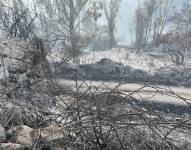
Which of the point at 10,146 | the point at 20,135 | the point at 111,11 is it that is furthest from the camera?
the point at 111,11

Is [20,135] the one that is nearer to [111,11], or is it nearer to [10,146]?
[10,146]

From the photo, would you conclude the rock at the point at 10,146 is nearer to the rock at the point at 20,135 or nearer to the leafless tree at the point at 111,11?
the rock at the point at 20,135

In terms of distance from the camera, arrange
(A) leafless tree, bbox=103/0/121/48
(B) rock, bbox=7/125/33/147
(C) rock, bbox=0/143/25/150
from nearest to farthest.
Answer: (C) rock, bbox=0/143/25/150, (B) rock, bbox=7/125/33/147, (A) leafless tree, bbox=103/0/121/48

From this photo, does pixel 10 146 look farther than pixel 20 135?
No

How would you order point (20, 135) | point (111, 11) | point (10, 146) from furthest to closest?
1. point (111, 11)
2. point (20, 135)
3. point (10, 146)

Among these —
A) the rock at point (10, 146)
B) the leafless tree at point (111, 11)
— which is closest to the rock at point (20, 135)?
the rock at point (10, 146)

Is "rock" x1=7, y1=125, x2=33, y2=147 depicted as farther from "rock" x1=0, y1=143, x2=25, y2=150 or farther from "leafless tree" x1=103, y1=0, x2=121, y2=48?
"leafless tree" x1=103, y1=0, x2=121, y2=48

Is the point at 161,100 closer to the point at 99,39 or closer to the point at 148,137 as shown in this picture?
the point at 148,137

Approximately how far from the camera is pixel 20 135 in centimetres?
399

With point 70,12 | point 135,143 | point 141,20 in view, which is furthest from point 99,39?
point 135,143

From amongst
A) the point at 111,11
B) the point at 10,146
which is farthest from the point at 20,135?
the point at 111,11

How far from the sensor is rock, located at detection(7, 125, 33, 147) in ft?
12.9

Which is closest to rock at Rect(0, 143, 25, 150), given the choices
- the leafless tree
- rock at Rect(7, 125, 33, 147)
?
rock at Rect(7, 125, 33, 147)

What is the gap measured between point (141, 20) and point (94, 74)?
97.8ft
